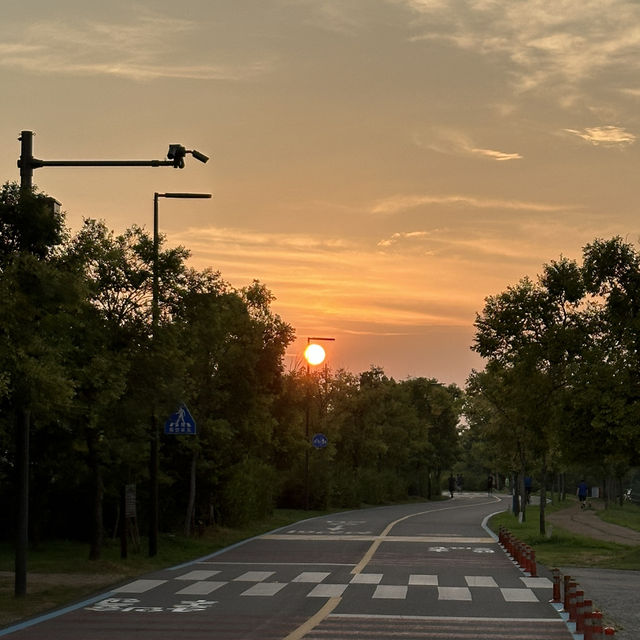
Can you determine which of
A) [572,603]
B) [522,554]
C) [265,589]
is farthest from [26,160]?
[522,554]

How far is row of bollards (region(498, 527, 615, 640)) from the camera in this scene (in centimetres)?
1321

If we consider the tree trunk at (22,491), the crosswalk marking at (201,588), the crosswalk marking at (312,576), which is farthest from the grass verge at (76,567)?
the crosswalk marking at (312,576)

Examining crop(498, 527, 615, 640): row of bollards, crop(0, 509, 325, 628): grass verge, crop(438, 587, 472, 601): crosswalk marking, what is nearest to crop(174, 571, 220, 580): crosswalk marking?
crop(0, 509, 325, 628): grass verge

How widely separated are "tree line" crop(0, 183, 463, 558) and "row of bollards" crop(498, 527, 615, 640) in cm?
800

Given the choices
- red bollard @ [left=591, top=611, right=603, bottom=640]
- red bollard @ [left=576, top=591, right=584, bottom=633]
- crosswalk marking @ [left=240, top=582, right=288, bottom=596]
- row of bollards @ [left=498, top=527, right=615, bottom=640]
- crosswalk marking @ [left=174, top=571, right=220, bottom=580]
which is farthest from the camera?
crosswalk marking @ [left=174, top=571, right=220, bottom=580]

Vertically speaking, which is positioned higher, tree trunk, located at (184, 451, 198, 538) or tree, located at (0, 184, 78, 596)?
tree, located at (0, 184, 78, 596)

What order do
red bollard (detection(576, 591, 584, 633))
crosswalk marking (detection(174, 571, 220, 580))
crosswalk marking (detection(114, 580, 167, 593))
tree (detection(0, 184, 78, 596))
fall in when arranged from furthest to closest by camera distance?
crosswalk marking (detection(174, 571, 220, 580)), crosswalk marking (detection(114, 580, 167, 593)), tree (detection(0, 184, 78, 596)), red bollard (detection(576, 591, 584, 633))

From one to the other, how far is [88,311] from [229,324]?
8962 mm

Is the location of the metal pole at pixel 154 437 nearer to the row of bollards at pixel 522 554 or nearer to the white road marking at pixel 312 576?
the white road marking at pixel 312 576

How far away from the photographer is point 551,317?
1260 inches

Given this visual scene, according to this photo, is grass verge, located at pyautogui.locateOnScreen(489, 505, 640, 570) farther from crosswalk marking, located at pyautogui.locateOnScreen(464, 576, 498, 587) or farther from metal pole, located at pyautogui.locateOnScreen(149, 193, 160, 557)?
metal pole, located at pyautogui.locateOnScreen(149, 193, 160, 557)

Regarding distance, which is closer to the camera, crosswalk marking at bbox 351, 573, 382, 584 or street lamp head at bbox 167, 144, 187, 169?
street lamp head at bbox 167, 144, 187, 169

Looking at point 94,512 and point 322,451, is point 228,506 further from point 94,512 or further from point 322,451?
point 322,451

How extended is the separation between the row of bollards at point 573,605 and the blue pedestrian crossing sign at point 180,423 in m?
8.99
